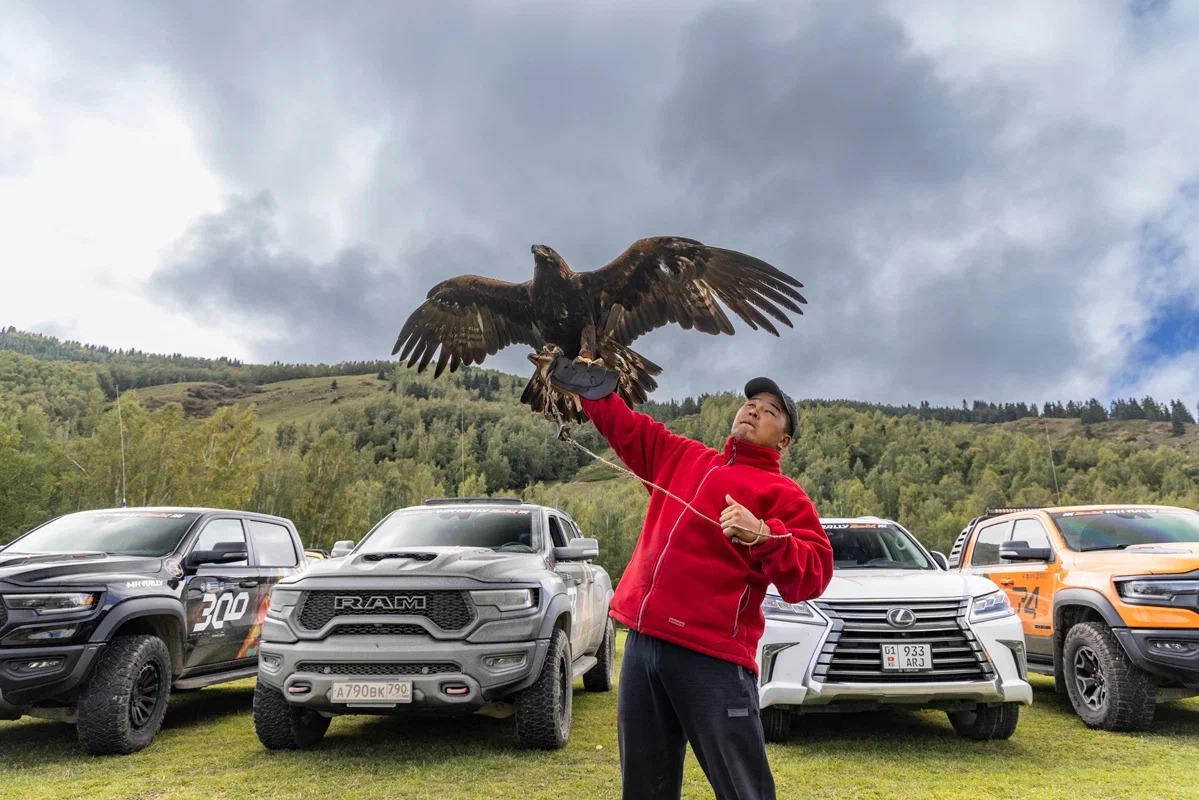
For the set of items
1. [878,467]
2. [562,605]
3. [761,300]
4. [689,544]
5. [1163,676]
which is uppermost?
[878,467]

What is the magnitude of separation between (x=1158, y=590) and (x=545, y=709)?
4.67 m

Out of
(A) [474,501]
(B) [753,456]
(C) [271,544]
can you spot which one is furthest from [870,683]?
(C) [271,544]

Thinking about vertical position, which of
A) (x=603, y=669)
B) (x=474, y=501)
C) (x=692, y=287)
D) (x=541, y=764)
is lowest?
(x=541, y=764)

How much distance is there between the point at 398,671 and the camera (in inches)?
190

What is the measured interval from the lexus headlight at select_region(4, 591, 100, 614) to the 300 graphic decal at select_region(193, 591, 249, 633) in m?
1.10

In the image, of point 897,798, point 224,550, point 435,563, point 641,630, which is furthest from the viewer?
point 224,550

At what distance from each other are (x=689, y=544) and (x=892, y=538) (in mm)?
5060

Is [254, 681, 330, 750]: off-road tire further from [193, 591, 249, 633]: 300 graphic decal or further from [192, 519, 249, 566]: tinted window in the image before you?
[192, 519, 249, 566]: tinted window

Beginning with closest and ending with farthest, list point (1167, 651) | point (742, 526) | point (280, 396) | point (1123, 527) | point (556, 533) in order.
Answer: point (742, 526), point (1167, 651), point (556, 533), point (1123, 527), point (280, 396)

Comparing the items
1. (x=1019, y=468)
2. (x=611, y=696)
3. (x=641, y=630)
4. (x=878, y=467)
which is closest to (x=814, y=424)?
(x=878, y=467)

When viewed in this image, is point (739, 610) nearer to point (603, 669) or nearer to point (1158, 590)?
point (1158, 590)

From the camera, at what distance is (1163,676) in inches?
230

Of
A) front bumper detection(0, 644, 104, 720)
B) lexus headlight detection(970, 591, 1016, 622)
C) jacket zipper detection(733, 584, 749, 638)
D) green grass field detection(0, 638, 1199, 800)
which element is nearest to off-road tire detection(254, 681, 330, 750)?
green grass field detection(0, 638, 1199, 800)

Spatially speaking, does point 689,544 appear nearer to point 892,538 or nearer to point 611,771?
point 611,771
